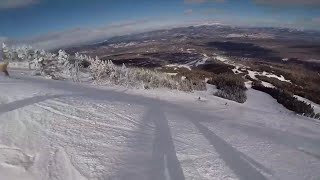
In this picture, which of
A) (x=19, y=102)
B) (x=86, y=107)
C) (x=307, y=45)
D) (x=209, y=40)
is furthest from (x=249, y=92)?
(x=209, y=40)

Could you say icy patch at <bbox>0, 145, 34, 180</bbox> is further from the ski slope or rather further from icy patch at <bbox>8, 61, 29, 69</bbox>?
icy patch at <bbox>8, 61, 29, 69</bbox>

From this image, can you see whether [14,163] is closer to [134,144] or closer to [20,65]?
[134,144]

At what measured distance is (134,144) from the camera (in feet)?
23.6

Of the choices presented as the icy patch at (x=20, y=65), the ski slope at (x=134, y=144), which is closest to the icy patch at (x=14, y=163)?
the ski slope at (x=134, y=144)

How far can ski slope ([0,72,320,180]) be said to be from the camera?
5.85 m

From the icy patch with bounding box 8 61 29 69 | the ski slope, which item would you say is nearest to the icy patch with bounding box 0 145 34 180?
the ski slope

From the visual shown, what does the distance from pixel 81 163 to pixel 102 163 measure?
39 centimetres

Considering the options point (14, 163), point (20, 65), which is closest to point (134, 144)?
point (14, 163)

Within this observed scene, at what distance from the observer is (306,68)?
152 ft

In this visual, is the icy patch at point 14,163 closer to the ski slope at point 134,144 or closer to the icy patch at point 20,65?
the ski slope at point 134,144

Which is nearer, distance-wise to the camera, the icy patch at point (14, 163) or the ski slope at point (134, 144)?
the icy patch at point (14, 163)

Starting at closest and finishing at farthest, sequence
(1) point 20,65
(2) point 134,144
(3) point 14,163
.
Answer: (3) point 14,163
(2) point 134,144
(1) point 20,65

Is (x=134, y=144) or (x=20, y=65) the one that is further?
(x=20, y=65)

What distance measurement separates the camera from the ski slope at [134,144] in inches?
230
